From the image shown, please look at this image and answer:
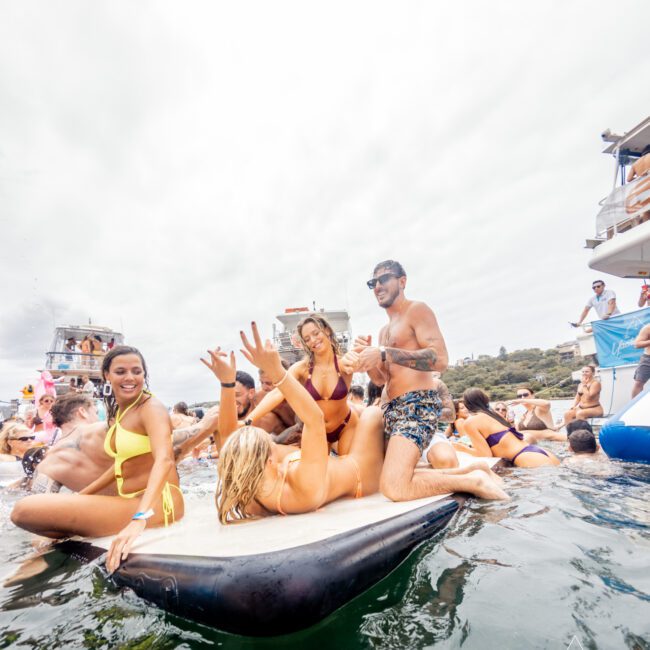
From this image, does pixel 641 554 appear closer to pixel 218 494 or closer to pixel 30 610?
pixel 218 494

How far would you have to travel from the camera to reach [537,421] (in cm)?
831

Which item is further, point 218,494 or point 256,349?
point 218,494

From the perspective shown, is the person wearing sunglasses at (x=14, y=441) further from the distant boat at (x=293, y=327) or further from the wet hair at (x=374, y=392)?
the distant boat at (x=293, y=327)

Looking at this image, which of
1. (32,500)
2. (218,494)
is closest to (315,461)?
(218,494)

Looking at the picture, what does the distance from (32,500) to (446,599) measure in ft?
8.50

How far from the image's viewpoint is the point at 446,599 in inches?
67.5

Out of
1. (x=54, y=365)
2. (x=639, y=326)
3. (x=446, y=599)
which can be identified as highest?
(x=54, y=365)

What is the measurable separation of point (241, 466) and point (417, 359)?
6.54 feet

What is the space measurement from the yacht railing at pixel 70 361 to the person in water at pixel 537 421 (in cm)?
2354

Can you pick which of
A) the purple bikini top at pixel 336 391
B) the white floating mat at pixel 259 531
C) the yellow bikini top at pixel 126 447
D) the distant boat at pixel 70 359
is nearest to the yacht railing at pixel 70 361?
the distant boat at pixel 70 359

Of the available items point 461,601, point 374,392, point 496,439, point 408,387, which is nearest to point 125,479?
point 461,601

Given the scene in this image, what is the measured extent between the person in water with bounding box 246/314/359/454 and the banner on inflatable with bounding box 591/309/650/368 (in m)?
8.79

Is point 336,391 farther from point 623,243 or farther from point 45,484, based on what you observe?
point 623,243

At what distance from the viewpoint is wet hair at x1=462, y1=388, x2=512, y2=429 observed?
17.6 feet
